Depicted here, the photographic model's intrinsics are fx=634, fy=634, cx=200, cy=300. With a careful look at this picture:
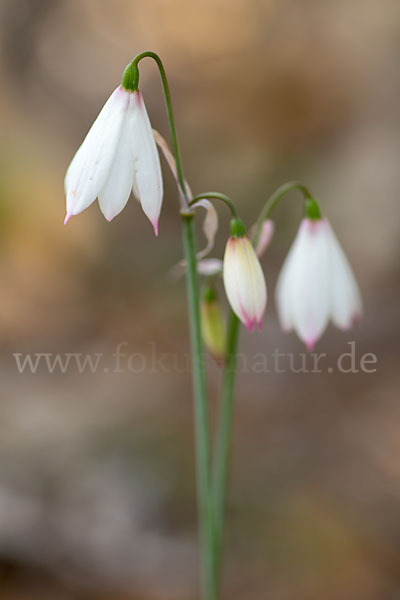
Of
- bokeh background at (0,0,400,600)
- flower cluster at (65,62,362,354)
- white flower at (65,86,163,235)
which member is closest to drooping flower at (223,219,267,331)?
flower cluster at (65,62,362,354)

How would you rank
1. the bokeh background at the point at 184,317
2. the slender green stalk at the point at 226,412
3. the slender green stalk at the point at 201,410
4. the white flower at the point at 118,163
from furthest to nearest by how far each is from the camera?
the bokeh background at the point at 184,317 < the slender green stalk at the point at 226,412 < the slender green stalk at the point at 201,410 < the white flower at the point at 118,163

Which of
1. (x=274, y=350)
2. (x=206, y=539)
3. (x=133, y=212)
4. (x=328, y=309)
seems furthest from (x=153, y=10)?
(x=206, y=539)

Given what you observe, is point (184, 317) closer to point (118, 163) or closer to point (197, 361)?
point (197, 361)

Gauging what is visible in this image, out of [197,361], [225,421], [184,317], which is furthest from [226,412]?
[184,317]

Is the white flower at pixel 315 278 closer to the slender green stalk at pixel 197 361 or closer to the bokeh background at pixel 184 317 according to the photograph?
the slender green stalk at pixel 197 361

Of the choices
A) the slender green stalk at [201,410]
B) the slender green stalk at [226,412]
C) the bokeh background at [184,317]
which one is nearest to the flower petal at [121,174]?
the slender green stalk at [201,410]
